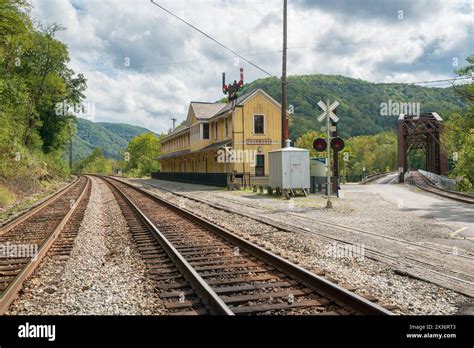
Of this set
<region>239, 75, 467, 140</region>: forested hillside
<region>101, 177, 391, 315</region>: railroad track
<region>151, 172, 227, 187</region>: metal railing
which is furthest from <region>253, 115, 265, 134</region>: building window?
<region>239, 75, 467, 140</region>: forested hillside

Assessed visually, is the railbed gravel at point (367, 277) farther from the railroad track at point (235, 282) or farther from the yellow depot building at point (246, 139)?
the yellow depot building at point (246, 139)

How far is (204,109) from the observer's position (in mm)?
44625

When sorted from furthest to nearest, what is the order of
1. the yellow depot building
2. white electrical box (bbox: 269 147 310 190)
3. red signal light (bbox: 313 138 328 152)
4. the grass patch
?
the yellow depot building → white electrical box (bbox: 269 147 310 190) → the grass patch → red signal light (bbox: 313 138 328 152)

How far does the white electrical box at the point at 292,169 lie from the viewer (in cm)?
2194

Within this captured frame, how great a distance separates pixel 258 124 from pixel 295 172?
14.4 meters

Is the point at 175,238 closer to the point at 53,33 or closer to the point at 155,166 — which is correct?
the point at 53,33

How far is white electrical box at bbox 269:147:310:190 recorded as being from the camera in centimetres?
2194

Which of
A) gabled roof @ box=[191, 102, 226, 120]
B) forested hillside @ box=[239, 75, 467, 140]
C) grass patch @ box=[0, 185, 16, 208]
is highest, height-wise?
forested hillside @ box=[239, 75, 467, 140]

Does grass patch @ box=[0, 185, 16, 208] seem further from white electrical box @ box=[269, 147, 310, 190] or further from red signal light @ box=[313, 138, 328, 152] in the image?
red signal light @ box=[313, 138, 328, 152]

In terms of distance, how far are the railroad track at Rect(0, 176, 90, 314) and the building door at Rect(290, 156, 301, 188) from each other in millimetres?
11142

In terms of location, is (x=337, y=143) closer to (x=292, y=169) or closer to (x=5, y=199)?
(x=292, y=169)

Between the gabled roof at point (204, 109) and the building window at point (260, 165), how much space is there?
9837mm

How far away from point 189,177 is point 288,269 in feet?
126

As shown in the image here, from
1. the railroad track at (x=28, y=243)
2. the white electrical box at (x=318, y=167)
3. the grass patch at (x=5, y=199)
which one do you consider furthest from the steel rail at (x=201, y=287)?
the white electrical box at (x=318, y=167)
